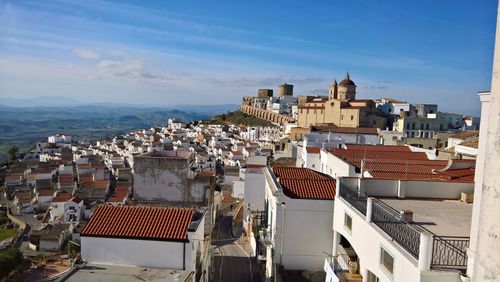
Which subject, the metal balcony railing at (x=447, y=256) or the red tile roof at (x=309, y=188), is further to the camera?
the red tile roof at (x=309, y=188)

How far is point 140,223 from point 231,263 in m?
11.0

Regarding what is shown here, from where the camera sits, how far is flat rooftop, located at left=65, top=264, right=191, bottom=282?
37.7 ft

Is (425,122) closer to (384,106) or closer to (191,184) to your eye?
(384,106)

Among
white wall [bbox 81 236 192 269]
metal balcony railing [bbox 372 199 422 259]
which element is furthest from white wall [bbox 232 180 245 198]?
metal balcony railing [bbox 372 199 422 259]

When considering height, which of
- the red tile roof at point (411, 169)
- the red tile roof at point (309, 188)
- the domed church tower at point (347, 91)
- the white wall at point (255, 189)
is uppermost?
the domed church tower at point (347, 91)

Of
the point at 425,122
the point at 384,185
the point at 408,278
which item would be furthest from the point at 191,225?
the point at 425,122

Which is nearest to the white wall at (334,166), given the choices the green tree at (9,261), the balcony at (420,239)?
the balcony at (420,239)

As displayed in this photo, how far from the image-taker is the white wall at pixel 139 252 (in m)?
12.3

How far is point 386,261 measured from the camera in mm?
8914

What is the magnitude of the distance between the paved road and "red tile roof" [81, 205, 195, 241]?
7.88 metres

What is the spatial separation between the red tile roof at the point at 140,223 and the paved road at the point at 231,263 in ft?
25.9

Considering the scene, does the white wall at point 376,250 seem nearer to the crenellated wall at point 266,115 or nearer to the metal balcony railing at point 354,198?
the metal balcony railing at point 354,198

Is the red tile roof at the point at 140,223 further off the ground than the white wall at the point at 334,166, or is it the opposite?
the white wall at the point at 334,166

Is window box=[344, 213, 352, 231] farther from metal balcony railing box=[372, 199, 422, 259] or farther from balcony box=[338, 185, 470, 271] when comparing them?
metal balcony railing box=[372, 199, 422, 259]
